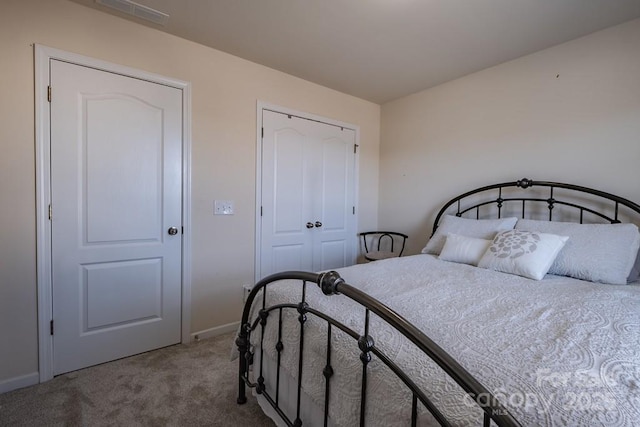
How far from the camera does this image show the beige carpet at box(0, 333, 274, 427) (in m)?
1.49

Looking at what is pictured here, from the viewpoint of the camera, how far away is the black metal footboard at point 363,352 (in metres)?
0.57

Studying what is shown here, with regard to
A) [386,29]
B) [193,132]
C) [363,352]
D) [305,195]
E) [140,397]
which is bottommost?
[140,397]

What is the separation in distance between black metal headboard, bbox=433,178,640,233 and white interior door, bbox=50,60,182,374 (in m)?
2.51

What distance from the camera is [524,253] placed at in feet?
5.71

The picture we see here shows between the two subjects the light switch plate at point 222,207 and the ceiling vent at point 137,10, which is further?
the light switch plate at point 222,207

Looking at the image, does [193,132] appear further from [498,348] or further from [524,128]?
[524,128]

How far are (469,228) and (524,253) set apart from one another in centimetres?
58

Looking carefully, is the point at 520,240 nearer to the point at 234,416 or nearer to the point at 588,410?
the point at 588,410

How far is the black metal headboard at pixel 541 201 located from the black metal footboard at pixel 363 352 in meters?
2.06

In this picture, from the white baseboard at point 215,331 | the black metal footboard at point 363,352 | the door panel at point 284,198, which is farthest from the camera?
the door panel at point 284,198

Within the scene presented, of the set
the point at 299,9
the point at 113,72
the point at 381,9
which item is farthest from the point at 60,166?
the point at 381,9

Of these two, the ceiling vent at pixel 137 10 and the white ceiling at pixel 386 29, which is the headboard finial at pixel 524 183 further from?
the ceiling vent at pixel 137 10

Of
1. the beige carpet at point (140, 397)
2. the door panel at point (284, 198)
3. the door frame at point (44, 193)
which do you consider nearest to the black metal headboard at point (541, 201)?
the door panel at point (284, 198)

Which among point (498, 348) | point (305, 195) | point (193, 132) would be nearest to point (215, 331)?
point (305, 195)
